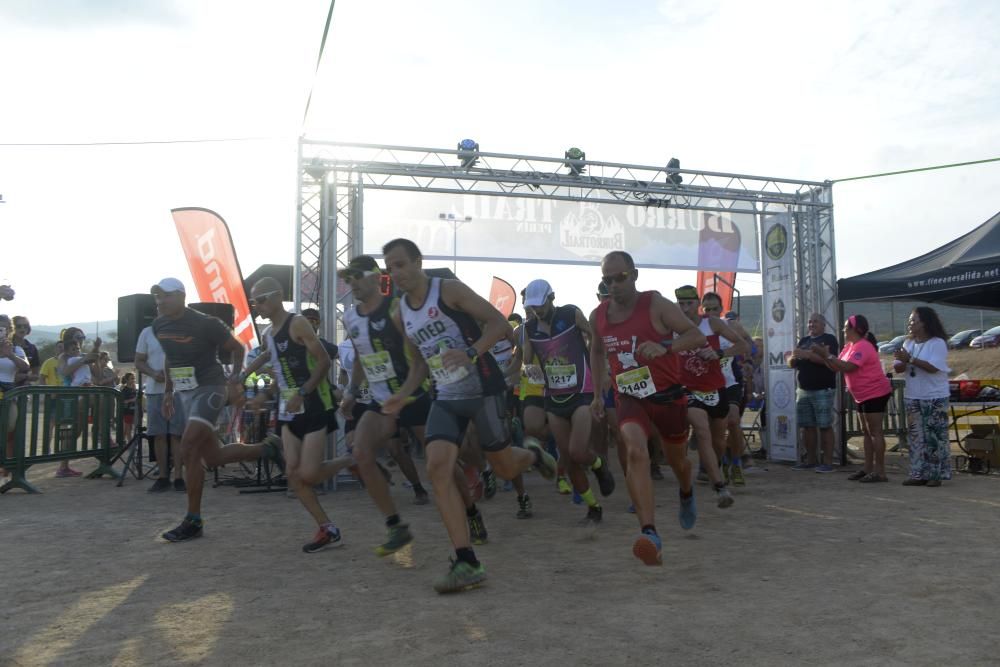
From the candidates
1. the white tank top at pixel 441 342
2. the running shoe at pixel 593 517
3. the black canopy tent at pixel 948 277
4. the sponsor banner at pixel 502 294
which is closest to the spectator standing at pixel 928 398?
the black canopy tent at pixel 948 277

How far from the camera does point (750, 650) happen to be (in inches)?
124

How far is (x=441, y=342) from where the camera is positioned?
179 inches

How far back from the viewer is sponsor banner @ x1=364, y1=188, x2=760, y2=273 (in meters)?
10.9

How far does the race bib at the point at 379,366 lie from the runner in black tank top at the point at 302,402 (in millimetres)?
294

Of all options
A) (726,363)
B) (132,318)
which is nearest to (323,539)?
(726,363)

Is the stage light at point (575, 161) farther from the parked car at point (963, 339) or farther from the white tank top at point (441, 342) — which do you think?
the parked car at point (963, 339)

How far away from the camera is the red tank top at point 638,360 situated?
4973 millimetres

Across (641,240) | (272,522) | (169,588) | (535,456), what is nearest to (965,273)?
(641,240)

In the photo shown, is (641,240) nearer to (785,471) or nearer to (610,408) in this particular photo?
(785,471)

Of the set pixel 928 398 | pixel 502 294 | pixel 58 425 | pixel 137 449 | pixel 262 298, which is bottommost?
pixel 137 449

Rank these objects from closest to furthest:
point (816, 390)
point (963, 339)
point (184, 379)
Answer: point (184, 379) < point (816, 390) < point (963, 339)

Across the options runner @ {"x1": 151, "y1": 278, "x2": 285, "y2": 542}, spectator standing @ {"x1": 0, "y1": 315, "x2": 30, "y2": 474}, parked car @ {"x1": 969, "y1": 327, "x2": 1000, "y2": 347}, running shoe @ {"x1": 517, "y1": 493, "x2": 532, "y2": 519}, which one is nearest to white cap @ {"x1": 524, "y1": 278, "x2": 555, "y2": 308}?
running shoe @ {"x1": 517, "y1": 493, "x2": 532, "y2": 519}

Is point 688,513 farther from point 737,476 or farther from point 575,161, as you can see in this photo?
point 575,161

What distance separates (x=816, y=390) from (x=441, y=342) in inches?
284
